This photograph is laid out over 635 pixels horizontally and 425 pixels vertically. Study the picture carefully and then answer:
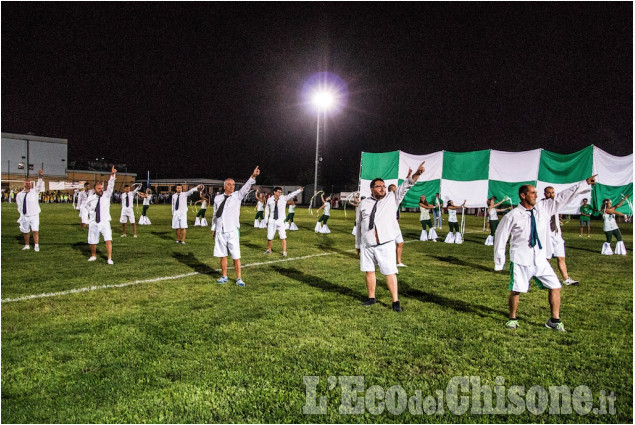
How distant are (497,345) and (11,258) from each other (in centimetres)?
1310

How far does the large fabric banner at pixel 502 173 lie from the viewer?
67.8 ft

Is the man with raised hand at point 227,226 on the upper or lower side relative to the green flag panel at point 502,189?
lower

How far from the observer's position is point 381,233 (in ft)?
22.2

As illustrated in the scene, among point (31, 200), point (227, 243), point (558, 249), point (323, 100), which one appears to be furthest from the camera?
point (323, 100)

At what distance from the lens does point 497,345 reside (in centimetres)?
521

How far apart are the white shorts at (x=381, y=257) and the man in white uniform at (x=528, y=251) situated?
162cm

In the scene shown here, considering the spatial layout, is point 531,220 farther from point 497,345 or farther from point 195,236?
point 195,236

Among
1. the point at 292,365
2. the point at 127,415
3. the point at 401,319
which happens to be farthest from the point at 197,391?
the point at 401,319

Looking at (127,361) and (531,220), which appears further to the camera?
(531,220)

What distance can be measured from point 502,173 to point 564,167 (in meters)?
2.94

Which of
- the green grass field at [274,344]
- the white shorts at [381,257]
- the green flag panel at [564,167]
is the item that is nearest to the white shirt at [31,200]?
the green grass field at [274,344]

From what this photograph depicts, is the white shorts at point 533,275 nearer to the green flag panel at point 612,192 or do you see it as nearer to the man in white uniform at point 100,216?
the man in white uniform at point 100,216

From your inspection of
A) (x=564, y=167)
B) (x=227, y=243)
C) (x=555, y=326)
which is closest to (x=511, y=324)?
(x=555, y=326)

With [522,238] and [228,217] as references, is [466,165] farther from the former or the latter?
[522,238]
